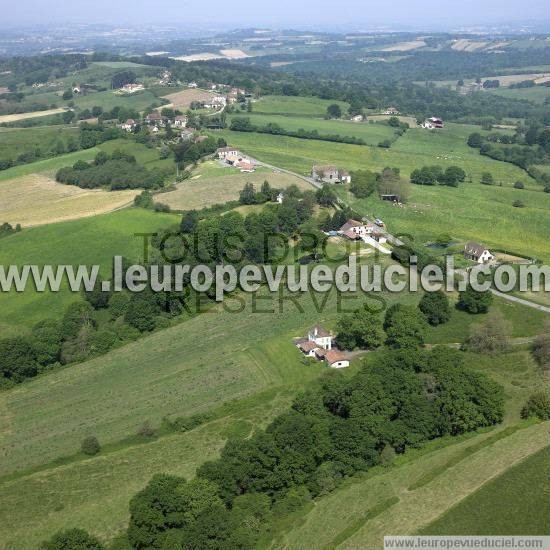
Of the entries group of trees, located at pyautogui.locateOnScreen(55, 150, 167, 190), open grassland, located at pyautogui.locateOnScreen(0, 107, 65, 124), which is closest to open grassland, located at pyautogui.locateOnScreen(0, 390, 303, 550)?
group of trees, located at pyautogui.locateOnScreen(55, 150, 167, 190)

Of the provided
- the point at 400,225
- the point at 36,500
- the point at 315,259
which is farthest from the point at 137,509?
the point at 400,225

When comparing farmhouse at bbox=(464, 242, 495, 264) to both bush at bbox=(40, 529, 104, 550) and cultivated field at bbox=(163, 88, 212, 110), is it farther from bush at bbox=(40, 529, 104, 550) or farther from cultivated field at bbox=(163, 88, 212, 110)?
cultivated field at bbox=(163, 88, 212, 110)

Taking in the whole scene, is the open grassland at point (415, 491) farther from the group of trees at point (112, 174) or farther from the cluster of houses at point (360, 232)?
the group of trees at point (112, 174)

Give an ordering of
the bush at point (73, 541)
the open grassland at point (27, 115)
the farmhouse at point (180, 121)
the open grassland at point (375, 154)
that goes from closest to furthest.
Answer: the bush at point (73, 541) → the open grassland at point (375, 154) → the farmhouse at point (180, 121) → the open grassland at point (27, 115)

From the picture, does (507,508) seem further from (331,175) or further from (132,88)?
(132,88)

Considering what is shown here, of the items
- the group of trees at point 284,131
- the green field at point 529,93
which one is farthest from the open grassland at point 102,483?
the green field at point 529,93
